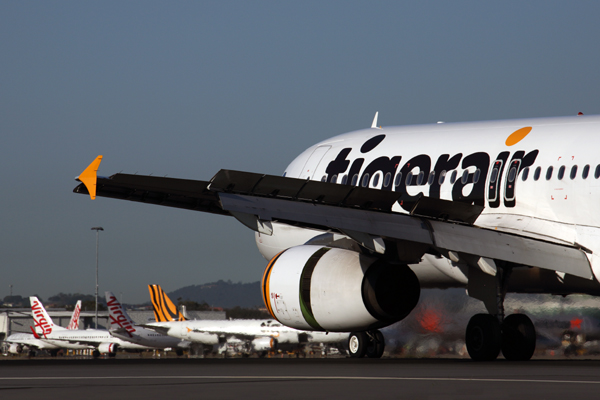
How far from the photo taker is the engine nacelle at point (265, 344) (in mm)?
51812

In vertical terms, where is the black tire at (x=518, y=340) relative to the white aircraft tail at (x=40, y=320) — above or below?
below

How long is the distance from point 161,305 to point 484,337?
51010 mm

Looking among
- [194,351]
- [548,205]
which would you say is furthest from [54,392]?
[194,351]

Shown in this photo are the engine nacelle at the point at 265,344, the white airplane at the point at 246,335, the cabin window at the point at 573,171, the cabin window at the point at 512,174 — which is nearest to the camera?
the cabin window at the point at 573,171

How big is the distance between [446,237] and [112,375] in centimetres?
525

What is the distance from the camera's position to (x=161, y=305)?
6381 centimetres

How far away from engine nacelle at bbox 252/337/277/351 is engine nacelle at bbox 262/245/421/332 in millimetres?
35993

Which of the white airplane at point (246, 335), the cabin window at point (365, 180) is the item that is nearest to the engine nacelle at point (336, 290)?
the cabin window at point (365, 180)

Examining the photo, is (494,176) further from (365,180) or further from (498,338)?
(365,180)

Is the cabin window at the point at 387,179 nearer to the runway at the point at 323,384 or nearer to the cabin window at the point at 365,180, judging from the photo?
the cabin window at the point at 365,180

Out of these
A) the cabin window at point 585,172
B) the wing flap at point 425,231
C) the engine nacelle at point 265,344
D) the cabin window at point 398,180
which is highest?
the cabin window at point 398,180

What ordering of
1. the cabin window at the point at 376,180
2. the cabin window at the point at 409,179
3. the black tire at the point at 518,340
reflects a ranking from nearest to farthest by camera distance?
the black tire at the point at 518,340, the cabin window at the point at 409,179, the cabin window at the point at 376,180

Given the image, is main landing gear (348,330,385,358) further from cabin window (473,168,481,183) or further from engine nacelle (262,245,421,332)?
cabin window (473,168,481,183)

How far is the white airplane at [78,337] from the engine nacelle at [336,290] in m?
51.2
